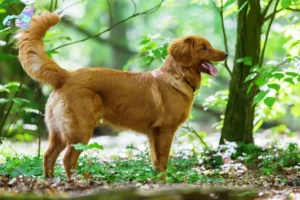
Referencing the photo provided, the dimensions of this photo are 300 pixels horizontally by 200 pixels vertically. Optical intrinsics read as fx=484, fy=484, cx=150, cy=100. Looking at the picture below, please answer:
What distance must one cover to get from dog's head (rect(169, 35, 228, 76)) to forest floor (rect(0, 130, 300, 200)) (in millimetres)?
1243

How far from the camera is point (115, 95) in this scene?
556 cm

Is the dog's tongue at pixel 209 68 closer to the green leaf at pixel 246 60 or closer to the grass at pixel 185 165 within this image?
the green leaf at pixel 246 60

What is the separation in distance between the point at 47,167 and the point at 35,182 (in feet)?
3.32

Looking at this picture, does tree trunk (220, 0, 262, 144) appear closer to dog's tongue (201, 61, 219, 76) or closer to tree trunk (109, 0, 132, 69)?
dog's tongue (201, 61, 219, 76)

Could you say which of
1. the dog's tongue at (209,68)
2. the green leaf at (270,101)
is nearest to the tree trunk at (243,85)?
the dog's tongue at (209,68)

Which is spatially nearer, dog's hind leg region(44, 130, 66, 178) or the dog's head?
dog's hind leg region(44, 130, 66, 178)

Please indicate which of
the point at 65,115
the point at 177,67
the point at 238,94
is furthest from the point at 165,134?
the point at 238,94

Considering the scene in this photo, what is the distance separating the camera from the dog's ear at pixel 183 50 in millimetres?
5965

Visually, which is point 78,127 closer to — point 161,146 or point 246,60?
point 161,146

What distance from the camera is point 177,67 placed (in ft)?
19.8

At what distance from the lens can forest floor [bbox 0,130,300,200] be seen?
383cm

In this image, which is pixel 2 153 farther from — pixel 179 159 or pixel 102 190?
pixel 102 190

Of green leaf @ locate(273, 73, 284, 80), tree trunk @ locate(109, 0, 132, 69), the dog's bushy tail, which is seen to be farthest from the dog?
tree trunk @ locate(109, 0, 132, 69)

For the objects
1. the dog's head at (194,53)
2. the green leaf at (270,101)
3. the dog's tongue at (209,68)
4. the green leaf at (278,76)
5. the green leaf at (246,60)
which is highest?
the green leaf at (246,60)
